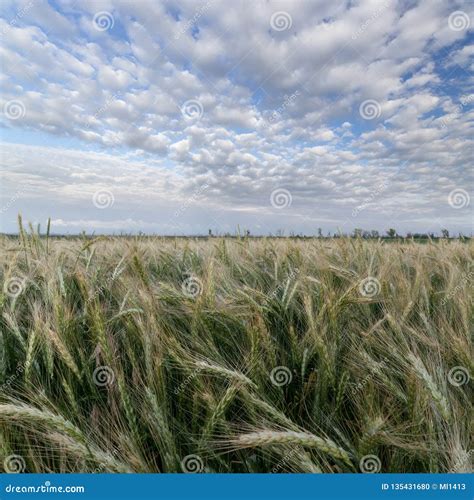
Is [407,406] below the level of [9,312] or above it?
below

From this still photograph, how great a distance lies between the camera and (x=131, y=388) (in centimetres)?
140

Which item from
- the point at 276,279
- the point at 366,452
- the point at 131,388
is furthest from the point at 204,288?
the point at 366,452

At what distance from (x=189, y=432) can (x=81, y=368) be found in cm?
55

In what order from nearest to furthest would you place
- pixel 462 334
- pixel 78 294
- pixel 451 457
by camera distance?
pixel 451 457 → pixel 462 334 → pixel 78 294

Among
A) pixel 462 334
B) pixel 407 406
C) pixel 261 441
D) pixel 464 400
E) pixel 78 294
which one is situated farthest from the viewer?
pixel 78 294

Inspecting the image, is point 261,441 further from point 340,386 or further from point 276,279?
point 276,279

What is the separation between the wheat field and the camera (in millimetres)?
1132

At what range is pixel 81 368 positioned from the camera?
1451mm

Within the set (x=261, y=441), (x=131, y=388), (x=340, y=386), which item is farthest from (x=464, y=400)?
(x=131, y=388)

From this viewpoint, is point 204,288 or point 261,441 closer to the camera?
point 261,441

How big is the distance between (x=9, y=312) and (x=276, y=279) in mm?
1460

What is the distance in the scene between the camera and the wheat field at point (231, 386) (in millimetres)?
1132

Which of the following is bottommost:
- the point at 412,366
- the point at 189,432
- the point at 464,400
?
the point at 189,432

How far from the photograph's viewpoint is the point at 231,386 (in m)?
1.19
